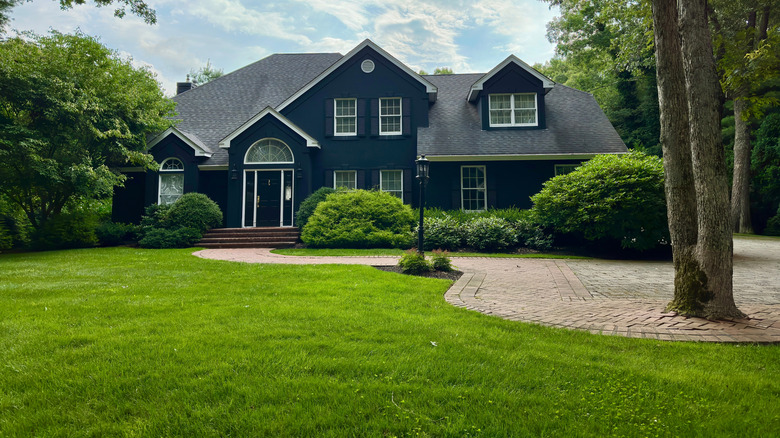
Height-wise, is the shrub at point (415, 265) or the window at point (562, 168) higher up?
A: the window at point (562, 168)

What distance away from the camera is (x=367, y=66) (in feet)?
58.7

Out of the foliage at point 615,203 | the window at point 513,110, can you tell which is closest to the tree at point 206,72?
the window at point 513,110

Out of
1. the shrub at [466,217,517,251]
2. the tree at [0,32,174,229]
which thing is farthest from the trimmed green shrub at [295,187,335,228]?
the tree at [0,32,174,229]

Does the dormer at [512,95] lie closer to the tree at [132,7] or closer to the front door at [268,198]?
the front door at [268,198]

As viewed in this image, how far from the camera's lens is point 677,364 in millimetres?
3225

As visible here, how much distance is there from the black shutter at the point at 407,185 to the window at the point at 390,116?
1885 millimetres

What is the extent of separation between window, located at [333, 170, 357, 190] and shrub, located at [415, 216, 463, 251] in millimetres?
5186

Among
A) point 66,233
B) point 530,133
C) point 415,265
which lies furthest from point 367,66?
point 66,233

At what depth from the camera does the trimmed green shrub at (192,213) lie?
14.5 meters

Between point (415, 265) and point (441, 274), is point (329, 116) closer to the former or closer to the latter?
point (415, 265)

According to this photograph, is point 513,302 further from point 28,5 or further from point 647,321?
point 28,5

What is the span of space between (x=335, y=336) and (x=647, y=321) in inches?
139

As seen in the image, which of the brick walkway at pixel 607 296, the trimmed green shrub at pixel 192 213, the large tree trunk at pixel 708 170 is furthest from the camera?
the trimmed green shrub at pixel 192 213

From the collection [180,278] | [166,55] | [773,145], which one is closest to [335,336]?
[180,278]
